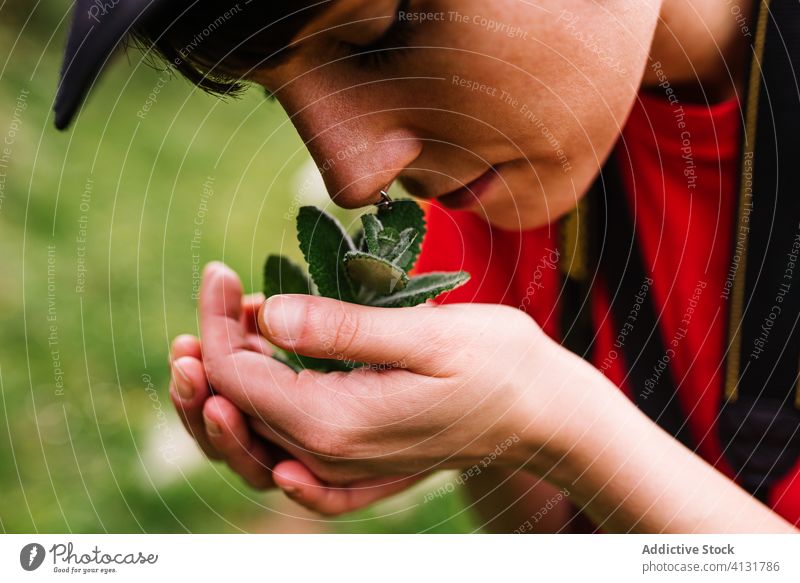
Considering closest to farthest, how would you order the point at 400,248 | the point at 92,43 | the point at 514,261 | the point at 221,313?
the point at 92,43 → the point at 400,248 → the point at 221,313 → the point at 514,261

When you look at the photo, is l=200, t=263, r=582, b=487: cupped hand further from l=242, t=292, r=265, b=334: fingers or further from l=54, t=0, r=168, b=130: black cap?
l=54, t=0, r=168, b=130: black cap

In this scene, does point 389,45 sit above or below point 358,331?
above

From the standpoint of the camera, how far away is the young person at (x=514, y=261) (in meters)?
0.43

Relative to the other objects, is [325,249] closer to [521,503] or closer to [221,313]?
[221,313]

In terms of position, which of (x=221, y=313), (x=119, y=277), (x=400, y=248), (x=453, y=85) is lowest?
(x=119, y=277)

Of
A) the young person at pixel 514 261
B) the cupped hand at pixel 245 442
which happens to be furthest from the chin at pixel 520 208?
the cupped hand at pixel 245 442

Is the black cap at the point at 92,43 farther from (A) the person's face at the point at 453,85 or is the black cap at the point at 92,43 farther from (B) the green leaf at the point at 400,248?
(B) the green leaf at the point at 400,248

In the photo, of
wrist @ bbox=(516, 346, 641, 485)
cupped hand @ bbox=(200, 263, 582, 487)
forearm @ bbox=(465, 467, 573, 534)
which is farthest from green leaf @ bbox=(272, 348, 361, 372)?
forearm @ bbox=(465, 467, 573, 534)

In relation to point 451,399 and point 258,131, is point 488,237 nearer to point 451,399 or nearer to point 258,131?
point 451,399

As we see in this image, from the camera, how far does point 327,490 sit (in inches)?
21.5

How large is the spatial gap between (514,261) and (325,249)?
0.91 ft
